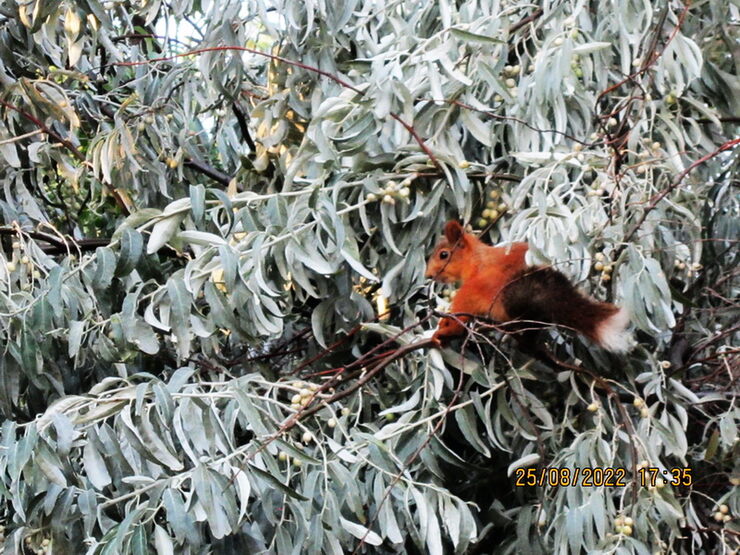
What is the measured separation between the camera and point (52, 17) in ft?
13.6

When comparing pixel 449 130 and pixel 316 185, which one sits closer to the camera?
pixel 316 185

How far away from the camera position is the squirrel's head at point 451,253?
410 centimetres

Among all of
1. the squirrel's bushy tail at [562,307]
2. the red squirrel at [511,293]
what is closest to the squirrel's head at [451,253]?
the red squirrel at [511,293]

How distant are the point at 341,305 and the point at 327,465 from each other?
90cm

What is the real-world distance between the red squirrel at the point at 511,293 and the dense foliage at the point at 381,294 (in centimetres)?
9

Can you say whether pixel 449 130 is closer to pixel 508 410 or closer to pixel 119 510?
pixel 508 410

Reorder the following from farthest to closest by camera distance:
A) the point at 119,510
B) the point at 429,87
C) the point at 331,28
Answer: the point at 331,28, the point at 429,87, the point at 119,510

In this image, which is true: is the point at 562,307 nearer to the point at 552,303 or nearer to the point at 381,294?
the point at 552,303

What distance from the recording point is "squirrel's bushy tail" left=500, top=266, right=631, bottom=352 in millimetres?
3547

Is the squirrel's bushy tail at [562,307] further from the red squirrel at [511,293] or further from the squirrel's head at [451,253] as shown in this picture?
the squirrel's head at [451,253]

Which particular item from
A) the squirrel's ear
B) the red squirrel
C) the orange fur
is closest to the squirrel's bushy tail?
the red squirrel

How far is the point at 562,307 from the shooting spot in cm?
367

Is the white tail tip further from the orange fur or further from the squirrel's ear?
the squirrel's ear

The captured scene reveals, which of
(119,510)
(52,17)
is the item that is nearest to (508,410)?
(119,510)
